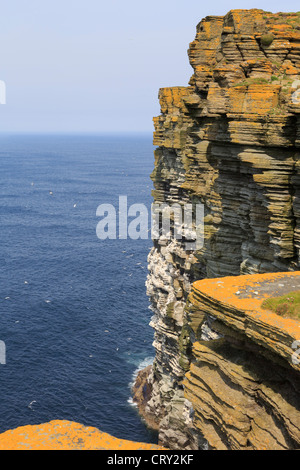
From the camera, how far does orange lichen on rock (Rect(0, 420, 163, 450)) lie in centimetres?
2002

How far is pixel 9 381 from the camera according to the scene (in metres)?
79.7

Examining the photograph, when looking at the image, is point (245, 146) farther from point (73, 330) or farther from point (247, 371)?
point (73, 330)

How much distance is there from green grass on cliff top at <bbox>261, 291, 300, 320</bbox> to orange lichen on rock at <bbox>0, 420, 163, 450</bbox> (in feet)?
24.8

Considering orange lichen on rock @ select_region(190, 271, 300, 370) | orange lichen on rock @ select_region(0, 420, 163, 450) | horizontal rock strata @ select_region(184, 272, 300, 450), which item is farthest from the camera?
horizontal rock strata @ select_region(184, 272, 300, 450)

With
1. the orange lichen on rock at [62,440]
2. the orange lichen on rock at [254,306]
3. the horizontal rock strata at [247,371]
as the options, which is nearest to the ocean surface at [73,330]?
the horizontal rock strata at [247,371]

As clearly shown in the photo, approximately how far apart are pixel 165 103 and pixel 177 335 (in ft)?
101

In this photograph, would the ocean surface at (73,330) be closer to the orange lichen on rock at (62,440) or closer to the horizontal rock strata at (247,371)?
the horizontal rock strata at (247,371)

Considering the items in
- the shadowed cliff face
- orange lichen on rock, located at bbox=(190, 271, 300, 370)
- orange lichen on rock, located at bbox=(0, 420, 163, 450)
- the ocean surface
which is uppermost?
the shadowed cliff face

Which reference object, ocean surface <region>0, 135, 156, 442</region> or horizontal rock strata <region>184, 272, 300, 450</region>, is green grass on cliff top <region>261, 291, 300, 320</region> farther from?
ocean surface <region>0, 135, 156, 442</region>

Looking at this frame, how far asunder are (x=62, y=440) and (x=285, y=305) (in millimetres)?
10849

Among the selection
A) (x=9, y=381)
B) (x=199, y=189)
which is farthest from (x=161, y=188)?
(x=9, y=381)

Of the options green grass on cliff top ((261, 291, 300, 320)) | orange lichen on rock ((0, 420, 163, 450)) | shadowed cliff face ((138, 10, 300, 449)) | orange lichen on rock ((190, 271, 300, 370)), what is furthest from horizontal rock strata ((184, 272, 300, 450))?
orange lichen on rock ((0, 420, 163, 450))

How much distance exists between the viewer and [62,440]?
67.5ft
